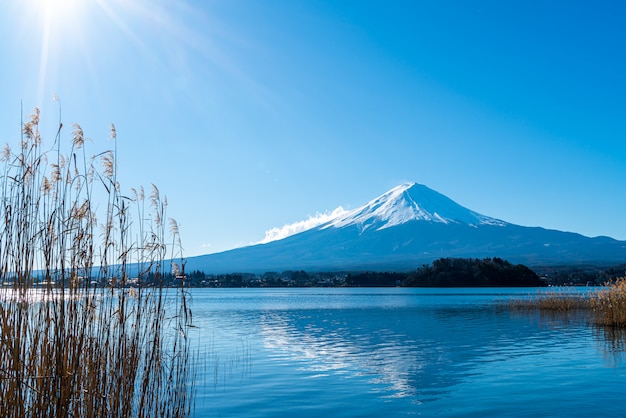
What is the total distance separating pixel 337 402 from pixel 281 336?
965 centimetres

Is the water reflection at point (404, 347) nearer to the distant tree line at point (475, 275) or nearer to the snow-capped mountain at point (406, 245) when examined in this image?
the distant tree line at point (475, 275)

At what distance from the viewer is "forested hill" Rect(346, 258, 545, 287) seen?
6975 cm

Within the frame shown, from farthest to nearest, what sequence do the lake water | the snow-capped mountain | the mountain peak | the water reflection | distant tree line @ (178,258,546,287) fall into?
the mountain peak
the snow-capped mountain
distant tree line @ (178,258,546,287)
the water reflection
the lake water

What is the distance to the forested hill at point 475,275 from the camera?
69750 millimetres

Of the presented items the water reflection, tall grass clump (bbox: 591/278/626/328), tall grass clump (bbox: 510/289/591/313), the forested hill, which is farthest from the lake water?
the forested hill

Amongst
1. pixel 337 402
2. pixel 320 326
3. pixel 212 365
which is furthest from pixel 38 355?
pixel 320 326

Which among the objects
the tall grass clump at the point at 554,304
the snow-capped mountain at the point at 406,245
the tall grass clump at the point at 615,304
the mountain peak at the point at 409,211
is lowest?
the tall grass clump at the point at 554,304

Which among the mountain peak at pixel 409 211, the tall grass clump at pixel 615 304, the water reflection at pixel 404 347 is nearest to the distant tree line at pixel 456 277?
the water reflection at pixel 404 347

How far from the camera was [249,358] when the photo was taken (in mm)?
13375

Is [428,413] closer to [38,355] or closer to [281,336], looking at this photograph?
[38,355]

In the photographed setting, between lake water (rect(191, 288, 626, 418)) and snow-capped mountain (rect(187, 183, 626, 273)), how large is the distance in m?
99.5

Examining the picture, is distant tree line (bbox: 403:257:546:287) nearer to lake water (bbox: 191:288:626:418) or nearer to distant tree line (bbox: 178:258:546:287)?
distant tree line (bbox: 178:258:546:287)

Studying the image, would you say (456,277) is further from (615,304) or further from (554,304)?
(615,304)

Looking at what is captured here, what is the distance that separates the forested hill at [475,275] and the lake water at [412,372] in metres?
51.8
